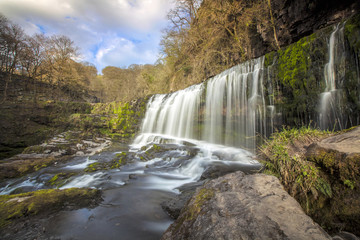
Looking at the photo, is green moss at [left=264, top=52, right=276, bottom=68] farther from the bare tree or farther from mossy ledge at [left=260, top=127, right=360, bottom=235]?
the bare tree

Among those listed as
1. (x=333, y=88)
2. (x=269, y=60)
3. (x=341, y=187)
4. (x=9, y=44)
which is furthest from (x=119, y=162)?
(x=9, y=44)

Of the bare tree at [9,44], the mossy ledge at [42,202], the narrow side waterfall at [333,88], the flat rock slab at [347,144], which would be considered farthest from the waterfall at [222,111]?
the bare tree at [9,44]

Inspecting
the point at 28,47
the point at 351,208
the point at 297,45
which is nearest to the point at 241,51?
the point at 297,45

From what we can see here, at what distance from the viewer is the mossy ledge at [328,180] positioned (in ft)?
5.63

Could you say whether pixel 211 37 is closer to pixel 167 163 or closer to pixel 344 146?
pixel 167 163

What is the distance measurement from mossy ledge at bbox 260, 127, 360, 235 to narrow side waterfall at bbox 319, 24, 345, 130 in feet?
8.74

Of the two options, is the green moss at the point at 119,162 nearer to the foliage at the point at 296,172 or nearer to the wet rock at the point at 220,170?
the wet rock at the point at 220,170

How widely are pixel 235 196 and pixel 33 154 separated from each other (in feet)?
36.6

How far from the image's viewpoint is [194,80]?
48.9ft

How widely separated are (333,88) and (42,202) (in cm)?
779

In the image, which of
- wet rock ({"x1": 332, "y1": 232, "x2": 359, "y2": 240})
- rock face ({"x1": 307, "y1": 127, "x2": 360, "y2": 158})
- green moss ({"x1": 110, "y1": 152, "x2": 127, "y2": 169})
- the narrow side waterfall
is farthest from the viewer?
green moss ({"x1": 110, "y1": 152, "x2": 127, "y2": 169})

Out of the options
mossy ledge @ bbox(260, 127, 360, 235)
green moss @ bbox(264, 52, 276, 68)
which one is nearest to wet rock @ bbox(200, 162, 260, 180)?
mossy ledge @ bbox(260, 127, 360, 235)

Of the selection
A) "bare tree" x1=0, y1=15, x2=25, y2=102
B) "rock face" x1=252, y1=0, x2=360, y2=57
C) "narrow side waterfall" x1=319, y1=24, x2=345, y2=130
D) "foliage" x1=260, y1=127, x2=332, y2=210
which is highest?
"bare tree" x1=0, y1=15, x2=25, y2=102

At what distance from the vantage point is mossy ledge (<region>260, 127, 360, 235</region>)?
5.63 ft
